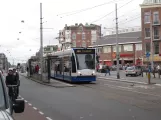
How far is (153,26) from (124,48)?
21961 mm

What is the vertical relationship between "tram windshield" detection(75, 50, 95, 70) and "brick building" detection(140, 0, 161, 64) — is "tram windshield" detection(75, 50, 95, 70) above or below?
below

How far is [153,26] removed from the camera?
→ 7756 centimetres

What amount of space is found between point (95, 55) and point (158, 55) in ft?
153

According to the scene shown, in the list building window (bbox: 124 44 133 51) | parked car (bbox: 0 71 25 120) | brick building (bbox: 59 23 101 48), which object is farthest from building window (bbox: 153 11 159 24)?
parked car (bbox: 0 71 25 120)

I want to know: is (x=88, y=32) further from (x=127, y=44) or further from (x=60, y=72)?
(x=60, y=72)

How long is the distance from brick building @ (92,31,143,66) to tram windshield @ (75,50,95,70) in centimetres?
5674

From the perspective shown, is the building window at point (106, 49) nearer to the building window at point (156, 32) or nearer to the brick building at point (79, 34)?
the building window at point (156, 32)

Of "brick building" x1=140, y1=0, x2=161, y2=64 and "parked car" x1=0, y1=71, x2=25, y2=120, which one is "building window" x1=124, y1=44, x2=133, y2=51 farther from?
"parked car" x1=0, y1=71, x2=25, y2=120

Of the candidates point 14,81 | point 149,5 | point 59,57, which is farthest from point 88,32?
point 14,81

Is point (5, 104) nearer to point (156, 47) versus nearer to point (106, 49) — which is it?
point (156, 47)

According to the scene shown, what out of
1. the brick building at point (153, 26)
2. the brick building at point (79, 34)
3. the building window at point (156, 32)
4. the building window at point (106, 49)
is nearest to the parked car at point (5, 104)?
the brick building at point (153, 26)

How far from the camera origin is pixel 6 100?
17.7ft

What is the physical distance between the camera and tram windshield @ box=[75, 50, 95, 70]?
31844mm

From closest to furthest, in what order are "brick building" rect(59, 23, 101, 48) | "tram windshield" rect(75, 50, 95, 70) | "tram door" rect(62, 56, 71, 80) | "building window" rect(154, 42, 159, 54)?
"tram windshield" rect(75, 50, 95, 70)
"tram door" rect(62, 56, 71, 80)
"building window" rect(154, 42, 159, 54)
"brick building" rect(59, 23, 101, 48)
